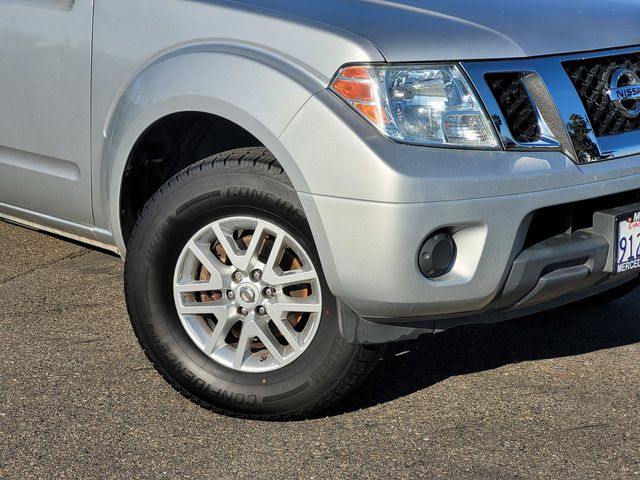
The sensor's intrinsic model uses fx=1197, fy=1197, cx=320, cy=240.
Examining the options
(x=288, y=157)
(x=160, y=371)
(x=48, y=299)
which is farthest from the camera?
(x=48, y=299)

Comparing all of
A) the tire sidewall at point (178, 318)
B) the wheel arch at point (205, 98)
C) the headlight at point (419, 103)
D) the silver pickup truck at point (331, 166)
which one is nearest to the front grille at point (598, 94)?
the silver pickup truck at point (331, 166)

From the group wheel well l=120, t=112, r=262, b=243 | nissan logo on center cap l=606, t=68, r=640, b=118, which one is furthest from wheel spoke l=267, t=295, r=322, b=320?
nissan logo on center cap l=606, t=68, r=640, b=118

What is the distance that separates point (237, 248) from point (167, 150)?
52 cm

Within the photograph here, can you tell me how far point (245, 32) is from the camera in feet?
11.0

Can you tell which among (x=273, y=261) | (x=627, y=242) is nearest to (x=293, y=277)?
(x=273, y=261)

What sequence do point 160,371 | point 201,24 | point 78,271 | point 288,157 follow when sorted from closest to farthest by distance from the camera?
point 288,157
point 201,24
point 160,371
point 78,271

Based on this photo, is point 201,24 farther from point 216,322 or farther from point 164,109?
point 216,322

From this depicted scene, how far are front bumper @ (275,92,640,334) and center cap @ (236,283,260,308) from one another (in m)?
0.32

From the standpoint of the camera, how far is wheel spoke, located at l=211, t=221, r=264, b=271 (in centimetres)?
344

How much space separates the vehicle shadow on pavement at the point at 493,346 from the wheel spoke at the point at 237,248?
53 centimetres

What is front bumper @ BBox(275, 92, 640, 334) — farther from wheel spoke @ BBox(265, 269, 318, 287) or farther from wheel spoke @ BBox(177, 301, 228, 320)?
wheel spoke @ BBox(177, 301, 228, 320)

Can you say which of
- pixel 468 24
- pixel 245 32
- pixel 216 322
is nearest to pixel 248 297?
pixel 216 322

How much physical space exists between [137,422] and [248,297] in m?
0.51

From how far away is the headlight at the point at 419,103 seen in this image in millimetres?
3146
